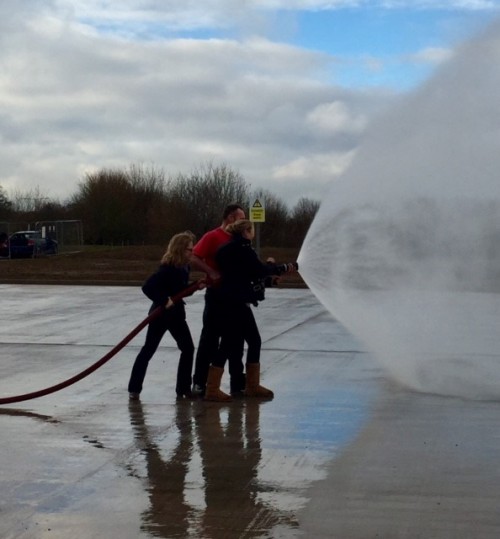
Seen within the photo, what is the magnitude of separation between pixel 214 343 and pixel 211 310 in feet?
1.07

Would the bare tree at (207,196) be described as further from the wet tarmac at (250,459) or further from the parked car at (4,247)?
the wet tarmac at (250,459)

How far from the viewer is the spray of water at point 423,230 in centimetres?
904

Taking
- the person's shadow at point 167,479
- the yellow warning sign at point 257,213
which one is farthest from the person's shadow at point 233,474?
the yellow warning sign at point 257,213

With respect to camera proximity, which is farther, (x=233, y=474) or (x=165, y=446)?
(x=165, y=446)

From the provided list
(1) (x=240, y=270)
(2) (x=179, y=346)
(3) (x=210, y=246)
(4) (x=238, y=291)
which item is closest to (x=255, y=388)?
(2) (x=179, y=346)

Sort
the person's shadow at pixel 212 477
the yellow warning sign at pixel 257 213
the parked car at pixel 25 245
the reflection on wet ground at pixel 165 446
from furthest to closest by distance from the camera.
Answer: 1. the parked car at pixel 25 245
2. the yellow warning sign at pixel 257 213
3. the reflection on wet ground at pixel 165 446
4. the person's shadow at pixel 212 477

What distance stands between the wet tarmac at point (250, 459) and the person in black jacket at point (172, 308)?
0.78 ft

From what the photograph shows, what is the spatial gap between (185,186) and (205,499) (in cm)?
5578

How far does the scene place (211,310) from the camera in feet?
29.9

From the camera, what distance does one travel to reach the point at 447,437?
7559mm

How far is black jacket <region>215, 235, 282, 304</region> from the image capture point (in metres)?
8.84

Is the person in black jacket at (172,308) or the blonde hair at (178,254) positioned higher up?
the blonde hair at (178,254)

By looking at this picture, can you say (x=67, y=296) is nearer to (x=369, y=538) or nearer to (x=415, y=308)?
(x=415, y=308)

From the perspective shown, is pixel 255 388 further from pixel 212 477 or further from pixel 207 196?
pixel 207 196
